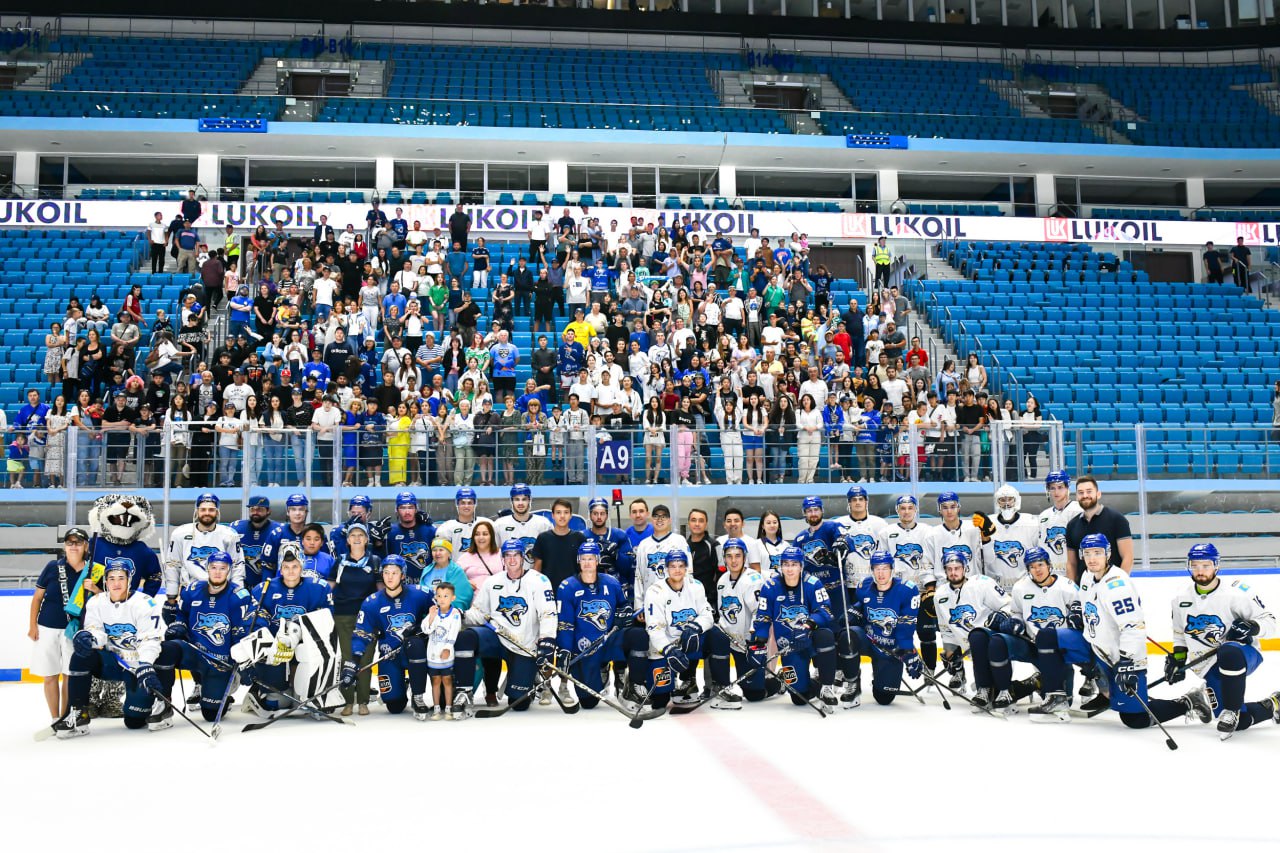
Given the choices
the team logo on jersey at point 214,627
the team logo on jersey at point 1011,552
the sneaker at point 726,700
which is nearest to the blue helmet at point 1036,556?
the team logo on jersey at point 1011,552

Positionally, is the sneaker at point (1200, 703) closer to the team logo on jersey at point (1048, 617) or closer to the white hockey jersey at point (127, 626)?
the team logo on jersey at point (1048, 617)

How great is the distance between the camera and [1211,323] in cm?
2417

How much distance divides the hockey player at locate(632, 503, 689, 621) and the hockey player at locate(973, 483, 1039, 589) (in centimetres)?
285

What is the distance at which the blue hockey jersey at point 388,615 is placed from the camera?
1008cm

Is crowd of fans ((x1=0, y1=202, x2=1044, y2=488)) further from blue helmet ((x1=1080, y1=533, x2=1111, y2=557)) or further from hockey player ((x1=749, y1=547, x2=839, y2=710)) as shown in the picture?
blue helmet ((x1=1080, y1=533, x2=1111, y2=557))

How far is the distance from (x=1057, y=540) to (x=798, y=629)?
2.57m

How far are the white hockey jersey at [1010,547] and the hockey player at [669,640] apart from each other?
2.77 m

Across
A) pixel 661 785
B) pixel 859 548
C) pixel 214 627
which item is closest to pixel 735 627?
pixel 859 548

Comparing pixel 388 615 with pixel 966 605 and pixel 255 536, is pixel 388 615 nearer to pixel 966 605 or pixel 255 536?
pixel 255 536

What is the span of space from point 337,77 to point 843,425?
23188 millimetres

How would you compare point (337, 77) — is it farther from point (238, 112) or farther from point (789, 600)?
point (789, 600)

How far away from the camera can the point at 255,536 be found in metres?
11.5

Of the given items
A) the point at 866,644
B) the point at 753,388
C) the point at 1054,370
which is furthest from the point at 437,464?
Result: the point at 1054,370

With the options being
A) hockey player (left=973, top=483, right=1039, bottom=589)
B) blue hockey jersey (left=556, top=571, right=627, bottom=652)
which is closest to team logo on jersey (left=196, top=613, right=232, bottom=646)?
blue hockey jersey (left=556, top=571, right=627, bottom=652)
